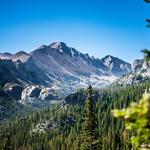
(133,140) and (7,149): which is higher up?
(133,140)

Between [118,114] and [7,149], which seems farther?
[7,149]

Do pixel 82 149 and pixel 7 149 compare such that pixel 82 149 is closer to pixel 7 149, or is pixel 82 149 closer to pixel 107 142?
pixel 7 149

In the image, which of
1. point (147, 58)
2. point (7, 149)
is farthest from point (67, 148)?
point (147, 58)

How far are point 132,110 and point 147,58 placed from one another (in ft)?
13.8

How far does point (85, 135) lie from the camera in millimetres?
54375

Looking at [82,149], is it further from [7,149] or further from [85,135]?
[7,149]

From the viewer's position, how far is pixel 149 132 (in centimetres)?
753

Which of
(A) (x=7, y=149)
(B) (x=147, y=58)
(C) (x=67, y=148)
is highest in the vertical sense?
(B) (x=147, y=58)

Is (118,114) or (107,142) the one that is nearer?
(118,114)

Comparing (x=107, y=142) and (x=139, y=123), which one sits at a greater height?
(x=139, y=123)

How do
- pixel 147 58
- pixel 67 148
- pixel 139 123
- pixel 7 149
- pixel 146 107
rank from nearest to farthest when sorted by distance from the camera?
pixel 146 107 < pixel 139 123 < pixel 147 58 < pixel 7 149 < pixel 67 148

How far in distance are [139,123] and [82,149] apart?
48755 mm

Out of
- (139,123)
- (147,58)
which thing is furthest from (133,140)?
(147,58)

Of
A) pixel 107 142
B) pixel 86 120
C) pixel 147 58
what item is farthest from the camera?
pixel 107 142
